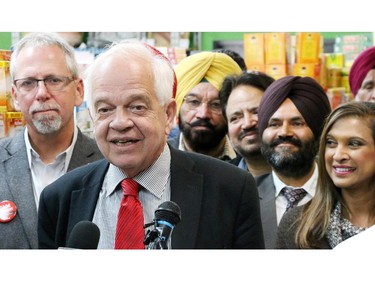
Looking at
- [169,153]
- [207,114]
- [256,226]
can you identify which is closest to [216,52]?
[207,114]

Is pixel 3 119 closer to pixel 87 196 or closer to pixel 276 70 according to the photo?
pixel 87 196

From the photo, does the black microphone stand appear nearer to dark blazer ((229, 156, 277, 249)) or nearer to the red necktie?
the red necktie

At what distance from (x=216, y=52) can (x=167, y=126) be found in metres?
0.33

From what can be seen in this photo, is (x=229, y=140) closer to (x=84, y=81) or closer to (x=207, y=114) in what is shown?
(x=207, y=114)

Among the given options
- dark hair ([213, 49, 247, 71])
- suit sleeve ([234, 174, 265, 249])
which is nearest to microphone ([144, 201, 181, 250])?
suit sleeve ([234, 174, 265, 249])

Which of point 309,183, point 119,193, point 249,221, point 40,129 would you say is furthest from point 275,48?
point 40,129

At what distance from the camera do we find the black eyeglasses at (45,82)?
7.89ft

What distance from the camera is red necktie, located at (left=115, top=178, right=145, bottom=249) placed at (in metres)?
2.32

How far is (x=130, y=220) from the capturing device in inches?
91.7

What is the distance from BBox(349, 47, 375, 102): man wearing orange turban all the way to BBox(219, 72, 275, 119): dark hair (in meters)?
0.29

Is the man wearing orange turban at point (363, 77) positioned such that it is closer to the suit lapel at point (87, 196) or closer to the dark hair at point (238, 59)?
the dark hair at point (238, 59)

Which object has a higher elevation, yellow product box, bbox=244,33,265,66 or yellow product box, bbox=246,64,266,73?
yellow product box, bbox=244,33,265,66

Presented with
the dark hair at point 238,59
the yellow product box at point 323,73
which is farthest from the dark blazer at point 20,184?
the yellow product box at point 323,73

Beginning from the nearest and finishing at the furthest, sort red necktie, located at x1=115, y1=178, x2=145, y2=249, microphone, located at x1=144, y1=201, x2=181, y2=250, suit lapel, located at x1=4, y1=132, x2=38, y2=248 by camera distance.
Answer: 1. microphone, located at x1=144, y1=201, x2=181, y2=250
2. red necktie, located at x1=115, y1=178, x2=145, y2=249
3. suit lapel, located at x1=4, y1=132, x2=38, y2=248
